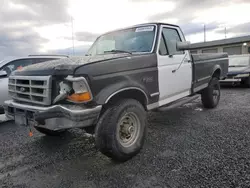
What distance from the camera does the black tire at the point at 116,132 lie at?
2695 mm

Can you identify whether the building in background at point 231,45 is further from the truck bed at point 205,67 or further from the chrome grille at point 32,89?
the chrome grille at point 32,89

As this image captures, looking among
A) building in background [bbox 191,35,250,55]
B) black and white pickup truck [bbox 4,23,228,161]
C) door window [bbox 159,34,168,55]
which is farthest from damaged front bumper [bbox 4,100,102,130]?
building in background [bbox 191,35,250,55]

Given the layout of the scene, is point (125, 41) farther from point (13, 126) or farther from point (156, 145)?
point (13, 126)

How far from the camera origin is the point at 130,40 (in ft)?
12.8

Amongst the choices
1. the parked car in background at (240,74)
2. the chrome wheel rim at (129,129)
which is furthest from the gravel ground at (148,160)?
the parked car in background at (240,74)

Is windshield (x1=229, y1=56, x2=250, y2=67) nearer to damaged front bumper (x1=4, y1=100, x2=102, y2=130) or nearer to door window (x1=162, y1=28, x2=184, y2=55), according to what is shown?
door window (x1=162, y1=28, x2=184, y2=55)

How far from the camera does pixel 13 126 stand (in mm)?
5141

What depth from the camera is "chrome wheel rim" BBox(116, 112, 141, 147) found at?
3027 mm

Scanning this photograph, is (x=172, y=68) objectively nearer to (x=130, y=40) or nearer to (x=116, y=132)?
(x=130, y=40)

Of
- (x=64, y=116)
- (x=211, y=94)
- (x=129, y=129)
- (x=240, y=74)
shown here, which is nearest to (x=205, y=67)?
(x=211, y=94)

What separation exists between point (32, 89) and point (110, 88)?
1160mm

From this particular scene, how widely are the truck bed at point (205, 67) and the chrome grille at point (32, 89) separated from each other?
11.1 feet

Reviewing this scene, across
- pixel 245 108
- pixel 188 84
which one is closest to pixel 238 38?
pixel 245 108

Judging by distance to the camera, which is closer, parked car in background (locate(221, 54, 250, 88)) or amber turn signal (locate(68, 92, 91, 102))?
amber turn signal (locate(68, 92, 91, 102))
